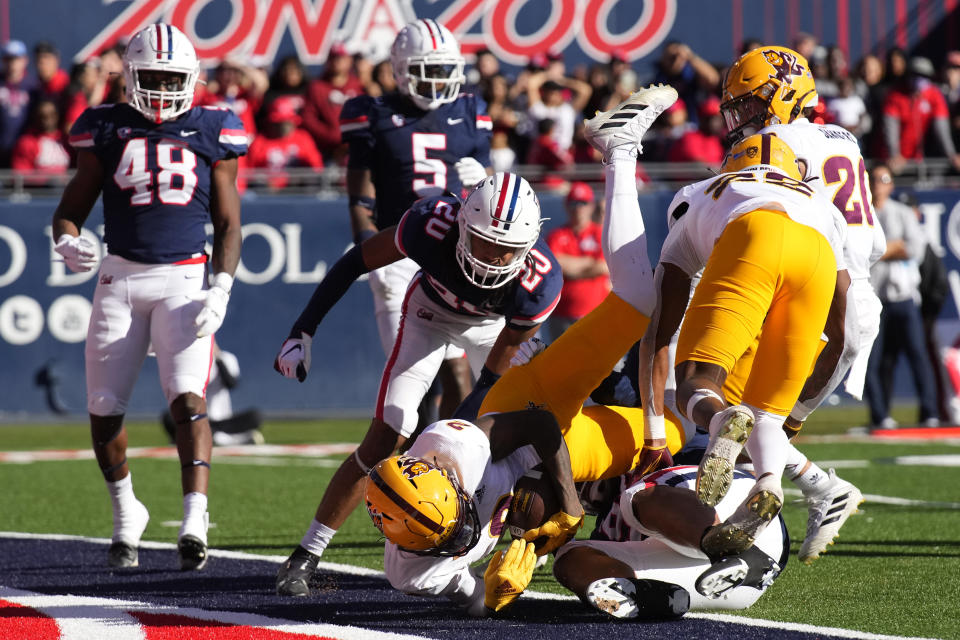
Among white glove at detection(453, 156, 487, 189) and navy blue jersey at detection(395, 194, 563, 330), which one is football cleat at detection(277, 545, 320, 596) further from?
white glove at detection(453, 156, 487, 189)

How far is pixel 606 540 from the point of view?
4465 mm

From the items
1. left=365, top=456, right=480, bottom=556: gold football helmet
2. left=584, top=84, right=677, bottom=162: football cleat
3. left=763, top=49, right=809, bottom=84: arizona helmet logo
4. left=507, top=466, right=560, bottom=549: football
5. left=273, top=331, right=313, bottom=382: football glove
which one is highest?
left=763, top=49, right=809, bottom=84: arizona helmet logo

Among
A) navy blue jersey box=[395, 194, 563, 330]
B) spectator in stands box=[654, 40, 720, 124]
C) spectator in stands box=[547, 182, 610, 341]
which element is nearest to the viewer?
navy blue jersey box=[395, 194, 563, 330]

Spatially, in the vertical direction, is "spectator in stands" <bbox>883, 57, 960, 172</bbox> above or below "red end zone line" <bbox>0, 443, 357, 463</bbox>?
above

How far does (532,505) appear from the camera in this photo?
4.19m

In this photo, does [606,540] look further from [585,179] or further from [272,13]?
[272,13]

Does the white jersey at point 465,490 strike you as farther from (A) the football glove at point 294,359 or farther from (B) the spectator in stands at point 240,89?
(B) the spectator in stands at point 240,89

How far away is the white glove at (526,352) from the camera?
4684 millimetres

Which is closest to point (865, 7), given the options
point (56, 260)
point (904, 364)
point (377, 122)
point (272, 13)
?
point (904, 364)

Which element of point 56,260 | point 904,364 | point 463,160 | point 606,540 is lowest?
point 904,364

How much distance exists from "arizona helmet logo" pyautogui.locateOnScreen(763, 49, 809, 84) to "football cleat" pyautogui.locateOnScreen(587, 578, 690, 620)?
191 cm

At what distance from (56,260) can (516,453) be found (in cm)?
823

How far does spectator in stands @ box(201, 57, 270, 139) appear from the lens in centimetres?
1248

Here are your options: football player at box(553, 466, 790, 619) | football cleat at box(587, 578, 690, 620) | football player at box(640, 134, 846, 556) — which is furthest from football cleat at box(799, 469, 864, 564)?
football cleat at box(587, 578, 690, 620)
